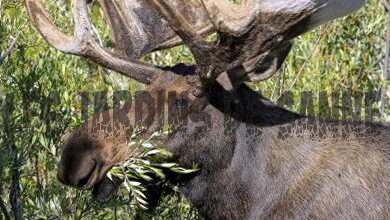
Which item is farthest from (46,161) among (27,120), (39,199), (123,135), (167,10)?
(167,10)

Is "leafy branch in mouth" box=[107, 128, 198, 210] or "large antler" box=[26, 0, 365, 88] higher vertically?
"large antler" box=[26, 0, 365, 88]

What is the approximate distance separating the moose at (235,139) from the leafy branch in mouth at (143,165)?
2.8 inches

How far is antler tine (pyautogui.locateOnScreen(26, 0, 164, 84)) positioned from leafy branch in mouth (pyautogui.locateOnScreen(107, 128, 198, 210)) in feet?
1.85

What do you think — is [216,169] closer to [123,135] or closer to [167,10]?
[123,135]

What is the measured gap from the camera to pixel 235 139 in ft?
21.8

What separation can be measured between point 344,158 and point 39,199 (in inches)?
76.3

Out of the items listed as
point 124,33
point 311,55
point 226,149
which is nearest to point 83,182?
point 226,149

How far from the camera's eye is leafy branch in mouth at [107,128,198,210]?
612cm

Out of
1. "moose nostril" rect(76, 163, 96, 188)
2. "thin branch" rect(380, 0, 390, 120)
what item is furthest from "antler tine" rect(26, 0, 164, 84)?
"thin branch" rect(380, 0, 390, 120)

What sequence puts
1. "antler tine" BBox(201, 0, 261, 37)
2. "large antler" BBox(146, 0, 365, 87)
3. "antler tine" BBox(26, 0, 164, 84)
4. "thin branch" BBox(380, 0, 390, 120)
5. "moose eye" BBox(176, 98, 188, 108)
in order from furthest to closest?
"thin branch" BBox(380, 0, 390, 120) → "antler tine" BBox(26, 0, 164, 84) → "moose eye" BBox(176, 98, 188, 108) → "antler tine" BBox(201, 0, 261, 37) → "large antler" BBox(146, 0, 365, 87)

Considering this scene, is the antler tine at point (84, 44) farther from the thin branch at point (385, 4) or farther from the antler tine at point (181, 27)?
the thin branch at point (385, 4)

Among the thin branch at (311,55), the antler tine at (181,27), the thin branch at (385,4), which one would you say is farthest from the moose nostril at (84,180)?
the thin branch at (385,4)

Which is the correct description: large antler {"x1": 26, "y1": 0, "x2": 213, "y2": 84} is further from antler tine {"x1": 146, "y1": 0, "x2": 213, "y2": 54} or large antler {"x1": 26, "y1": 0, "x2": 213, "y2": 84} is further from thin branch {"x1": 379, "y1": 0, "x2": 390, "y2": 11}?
thin branch {"x1": 379, "y1": 0, "x2": 390, "y2": 11}

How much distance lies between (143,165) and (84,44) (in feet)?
3.68
